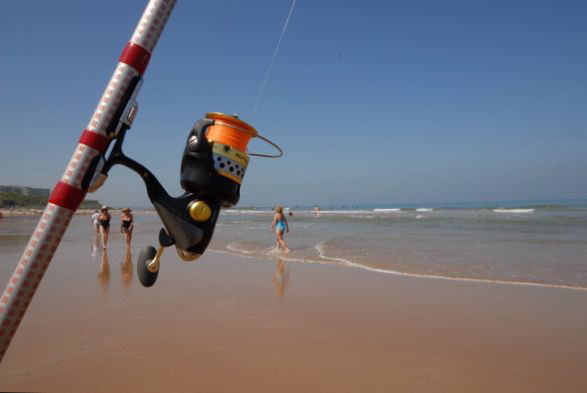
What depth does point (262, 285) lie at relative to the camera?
6391mm

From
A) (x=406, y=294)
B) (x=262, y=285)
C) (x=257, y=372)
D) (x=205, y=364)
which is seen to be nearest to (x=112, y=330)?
(x=205, y=364)

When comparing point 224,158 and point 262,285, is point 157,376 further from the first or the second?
point 262,285

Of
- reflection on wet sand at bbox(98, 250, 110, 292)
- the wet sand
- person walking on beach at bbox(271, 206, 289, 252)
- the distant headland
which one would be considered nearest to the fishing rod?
the wet sand

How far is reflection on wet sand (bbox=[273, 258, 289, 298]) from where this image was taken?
603cm

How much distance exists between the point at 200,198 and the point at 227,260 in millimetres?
8059

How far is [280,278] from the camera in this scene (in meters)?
6.99

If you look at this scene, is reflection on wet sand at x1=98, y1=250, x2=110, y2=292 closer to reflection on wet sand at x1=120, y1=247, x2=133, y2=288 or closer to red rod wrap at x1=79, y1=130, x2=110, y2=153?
reflection on wet sand at x1=120, y1=247, x2=133, y2=288

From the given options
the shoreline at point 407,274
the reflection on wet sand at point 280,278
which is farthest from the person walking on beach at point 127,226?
the reflection on wet sand at point 280,278

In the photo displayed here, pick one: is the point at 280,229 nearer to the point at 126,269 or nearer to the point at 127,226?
the point at 127,226

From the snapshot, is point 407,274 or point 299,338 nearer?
point 299,338

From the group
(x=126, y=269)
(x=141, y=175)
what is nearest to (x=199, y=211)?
(x=141, y=175)

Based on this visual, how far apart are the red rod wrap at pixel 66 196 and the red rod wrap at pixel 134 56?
1.29 feet

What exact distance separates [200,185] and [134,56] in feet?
1.49

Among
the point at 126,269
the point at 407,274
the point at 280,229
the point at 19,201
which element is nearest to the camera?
the point at 407,274
